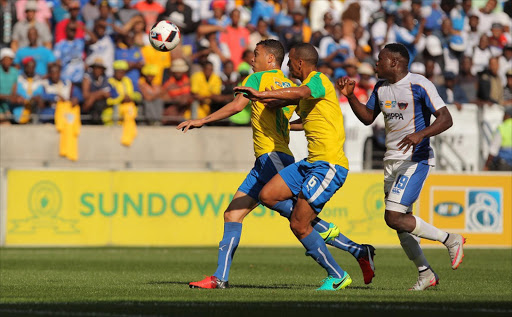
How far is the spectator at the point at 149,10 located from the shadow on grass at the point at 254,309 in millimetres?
13959

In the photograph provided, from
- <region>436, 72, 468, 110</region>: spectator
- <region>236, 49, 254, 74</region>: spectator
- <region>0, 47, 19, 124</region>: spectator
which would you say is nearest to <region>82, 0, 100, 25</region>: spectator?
<region>0, 47, 19, 124</region>: spectator

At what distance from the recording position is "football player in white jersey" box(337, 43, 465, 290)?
9562 mm

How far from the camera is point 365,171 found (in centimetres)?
1894

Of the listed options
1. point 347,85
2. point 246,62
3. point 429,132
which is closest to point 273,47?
point 347,85

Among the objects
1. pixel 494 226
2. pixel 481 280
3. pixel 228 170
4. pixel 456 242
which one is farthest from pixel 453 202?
pixel 456 242

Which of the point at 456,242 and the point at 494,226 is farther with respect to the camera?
the point at 494,226

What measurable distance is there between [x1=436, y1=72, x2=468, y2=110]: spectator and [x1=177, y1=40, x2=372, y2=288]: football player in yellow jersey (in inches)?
459

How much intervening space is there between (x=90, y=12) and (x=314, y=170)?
13.1 m

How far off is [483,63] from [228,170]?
7.25 m

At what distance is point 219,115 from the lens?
30.2 feet

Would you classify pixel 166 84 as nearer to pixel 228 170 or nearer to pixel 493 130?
pixel 228 170

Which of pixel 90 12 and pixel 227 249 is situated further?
pixel 90 12

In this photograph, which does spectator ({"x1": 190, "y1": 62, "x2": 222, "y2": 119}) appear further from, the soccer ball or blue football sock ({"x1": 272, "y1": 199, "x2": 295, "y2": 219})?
blue football sock ({"x1": 272, "y1": 199, "x2": 295, "y2": 219})

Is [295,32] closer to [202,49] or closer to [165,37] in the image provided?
[202,49]
